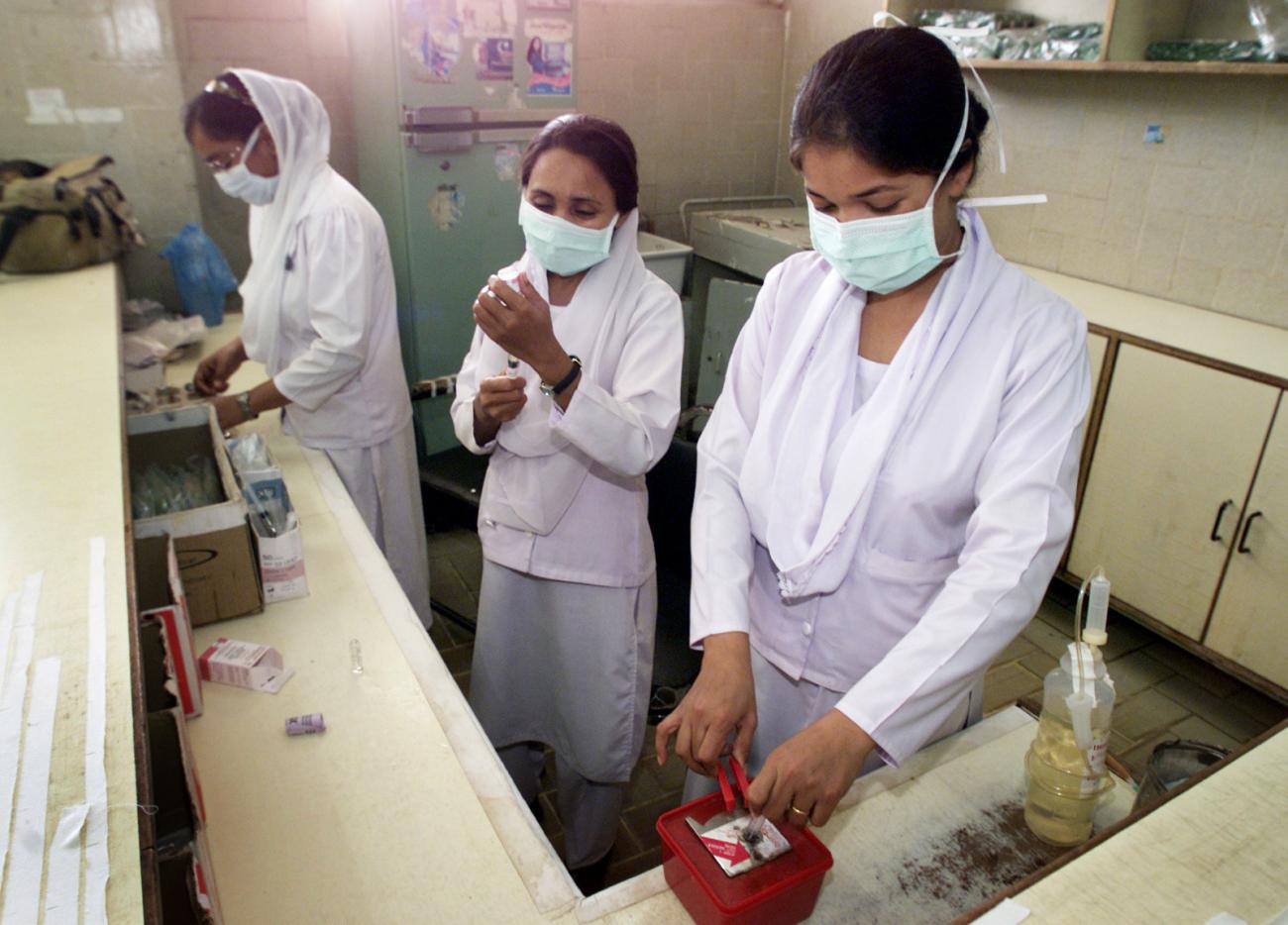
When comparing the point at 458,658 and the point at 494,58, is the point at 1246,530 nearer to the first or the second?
the point at 458,658

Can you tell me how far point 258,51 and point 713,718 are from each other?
10.3 ft

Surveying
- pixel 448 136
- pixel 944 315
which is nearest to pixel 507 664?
pixel 944 315

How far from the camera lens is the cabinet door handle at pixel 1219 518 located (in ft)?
8.05

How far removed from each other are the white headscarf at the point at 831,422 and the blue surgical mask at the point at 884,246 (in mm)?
43

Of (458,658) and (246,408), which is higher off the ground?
(246,408)

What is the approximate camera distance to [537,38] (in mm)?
3098

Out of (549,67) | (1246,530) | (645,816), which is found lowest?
(645,816)

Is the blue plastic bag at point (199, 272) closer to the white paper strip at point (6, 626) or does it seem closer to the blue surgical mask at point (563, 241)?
the blue surgical mask at point (563, 241)

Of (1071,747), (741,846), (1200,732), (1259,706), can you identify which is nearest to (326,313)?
(741,846)

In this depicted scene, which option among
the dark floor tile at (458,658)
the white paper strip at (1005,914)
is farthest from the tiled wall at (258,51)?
the white paper strip at (1005,914)

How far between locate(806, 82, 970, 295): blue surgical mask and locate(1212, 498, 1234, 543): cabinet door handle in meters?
1.86

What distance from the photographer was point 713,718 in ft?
3.28

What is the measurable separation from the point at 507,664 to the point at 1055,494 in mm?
1185

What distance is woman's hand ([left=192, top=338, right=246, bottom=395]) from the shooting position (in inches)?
91.0
